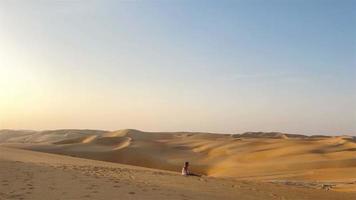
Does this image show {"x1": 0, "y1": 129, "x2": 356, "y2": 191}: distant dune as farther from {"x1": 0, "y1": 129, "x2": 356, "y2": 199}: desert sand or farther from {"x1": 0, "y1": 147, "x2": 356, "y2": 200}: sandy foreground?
{"x1": 0, "y1": 147, "x2": 356, "y2": 200}: sandy foreground

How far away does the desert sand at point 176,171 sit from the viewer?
12.3 metres

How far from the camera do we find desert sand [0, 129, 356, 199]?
40.4 ft

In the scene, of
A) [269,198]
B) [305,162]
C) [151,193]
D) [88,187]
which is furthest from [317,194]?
[305,162]

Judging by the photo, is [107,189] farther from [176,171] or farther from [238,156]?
[238,156]

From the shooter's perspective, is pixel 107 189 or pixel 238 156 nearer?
pixel 107 189

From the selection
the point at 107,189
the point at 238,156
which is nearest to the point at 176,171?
the point at 238,156

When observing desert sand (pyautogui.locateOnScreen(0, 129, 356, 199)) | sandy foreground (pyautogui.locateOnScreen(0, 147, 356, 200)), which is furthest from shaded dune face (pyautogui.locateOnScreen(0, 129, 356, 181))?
sandy foreground (pyautogui.locateOnScreen(0, 147, 356, 200))

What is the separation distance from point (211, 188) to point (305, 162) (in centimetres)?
2204

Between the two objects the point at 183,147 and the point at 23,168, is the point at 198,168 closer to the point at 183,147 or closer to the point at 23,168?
the point at 183,147

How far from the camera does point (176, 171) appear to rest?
3688 centimetres

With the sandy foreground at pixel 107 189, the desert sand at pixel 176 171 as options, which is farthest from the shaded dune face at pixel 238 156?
the sandy foreground at pixel 107 189

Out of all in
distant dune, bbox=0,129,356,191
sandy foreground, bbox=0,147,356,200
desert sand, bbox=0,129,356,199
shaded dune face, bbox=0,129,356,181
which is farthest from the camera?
shaded dune face, bbox=0,129,356,181

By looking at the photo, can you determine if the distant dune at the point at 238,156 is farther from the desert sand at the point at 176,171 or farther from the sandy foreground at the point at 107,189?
the sandy foreground at the point at 107,189

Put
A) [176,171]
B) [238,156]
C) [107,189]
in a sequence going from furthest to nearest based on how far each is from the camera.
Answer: [238,156] < [176,171] < [107,189]
